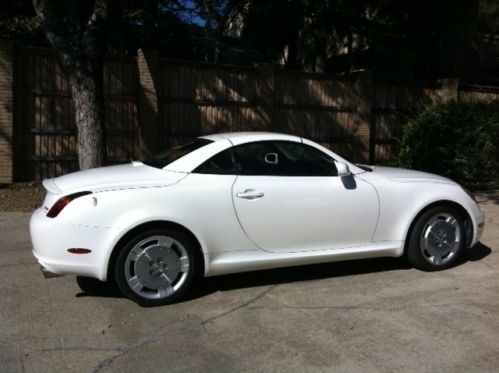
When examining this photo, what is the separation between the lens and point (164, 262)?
4.94 meters

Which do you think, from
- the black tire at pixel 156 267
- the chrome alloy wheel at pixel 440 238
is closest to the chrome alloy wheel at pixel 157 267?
the black tire at pixel 156 267

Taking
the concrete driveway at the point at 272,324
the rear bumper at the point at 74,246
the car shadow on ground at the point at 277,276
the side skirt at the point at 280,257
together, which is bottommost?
the concrete driveway at the point at 272,324

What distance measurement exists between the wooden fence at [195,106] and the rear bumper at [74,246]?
22.9 ft

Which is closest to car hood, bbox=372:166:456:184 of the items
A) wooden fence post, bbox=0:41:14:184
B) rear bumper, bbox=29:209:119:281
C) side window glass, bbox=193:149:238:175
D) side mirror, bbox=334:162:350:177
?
side mirror, bbox=334:162:350:177

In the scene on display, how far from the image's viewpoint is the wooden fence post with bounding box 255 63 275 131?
13461mm

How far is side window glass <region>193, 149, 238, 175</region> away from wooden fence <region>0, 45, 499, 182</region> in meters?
7.09

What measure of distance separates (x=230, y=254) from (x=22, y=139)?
7.64 meters

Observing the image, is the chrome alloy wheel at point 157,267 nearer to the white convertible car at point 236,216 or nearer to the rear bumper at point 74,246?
the white convertible car at point 236,216

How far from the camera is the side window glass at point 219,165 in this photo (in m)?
5.24

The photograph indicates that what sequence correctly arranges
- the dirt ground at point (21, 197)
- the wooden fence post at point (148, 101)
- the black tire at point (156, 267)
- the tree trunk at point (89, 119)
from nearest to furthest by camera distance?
the black tire at point (156, 267) < the dirt ground at point (21, 197) < the tree trunk at point (89, 119) < the wooden fence post at point (148, 101)

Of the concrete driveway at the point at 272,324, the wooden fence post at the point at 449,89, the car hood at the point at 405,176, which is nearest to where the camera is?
the concrete driveway at the point at 272,324

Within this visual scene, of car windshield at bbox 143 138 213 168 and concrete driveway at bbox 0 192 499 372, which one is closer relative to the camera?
concrete driveway at bbox 0 192 499 372

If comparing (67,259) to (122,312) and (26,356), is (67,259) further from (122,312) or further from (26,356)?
(26,356)

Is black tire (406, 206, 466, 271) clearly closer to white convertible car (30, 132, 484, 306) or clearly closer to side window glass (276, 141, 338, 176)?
white convertible car (30, 132, 484, 306)
